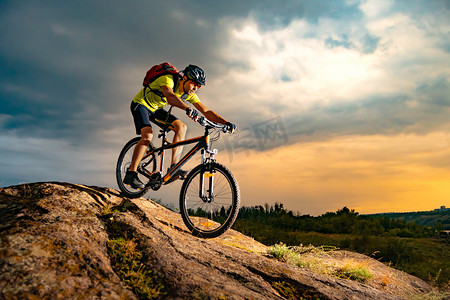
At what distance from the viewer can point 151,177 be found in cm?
710

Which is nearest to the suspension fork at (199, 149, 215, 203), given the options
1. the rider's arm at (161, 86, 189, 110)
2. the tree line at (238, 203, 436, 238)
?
the rider's arm at (161, 86, 189, 110)

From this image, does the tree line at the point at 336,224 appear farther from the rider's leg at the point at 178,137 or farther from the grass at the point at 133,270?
the grass at the point at 133,270

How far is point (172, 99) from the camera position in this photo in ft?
20.0

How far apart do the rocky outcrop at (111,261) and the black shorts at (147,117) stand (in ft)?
6.61

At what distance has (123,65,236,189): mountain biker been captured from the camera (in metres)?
6.47

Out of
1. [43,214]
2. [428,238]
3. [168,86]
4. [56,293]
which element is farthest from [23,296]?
[428,238]

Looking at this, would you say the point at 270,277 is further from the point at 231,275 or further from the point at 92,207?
the point at 92,207

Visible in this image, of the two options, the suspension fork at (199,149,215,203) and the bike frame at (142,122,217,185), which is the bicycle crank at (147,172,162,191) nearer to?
the bike frame at (142,122,217,185)

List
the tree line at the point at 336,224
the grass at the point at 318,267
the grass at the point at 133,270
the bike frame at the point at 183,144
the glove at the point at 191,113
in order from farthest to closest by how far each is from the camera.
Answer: the tree line at the point at 336,224 < the bike frame at the point at 183,144 < the grass at the point at 318,267 < the glove at the point at 191,113 < the grass at the point at 133,270

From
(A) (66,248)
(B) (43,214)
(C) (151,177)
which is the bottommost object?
(A) (66,248)

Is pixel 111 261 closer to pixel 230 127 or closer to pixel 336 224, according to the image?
pixel 230 127

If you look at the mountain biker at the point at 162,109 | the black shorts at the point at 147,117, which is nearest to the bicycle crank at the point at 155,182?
the mountain biker at the point at 162,109

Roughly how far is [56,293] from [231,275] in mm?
1983

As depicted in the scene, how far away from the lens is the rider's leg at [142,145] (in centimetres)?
690
